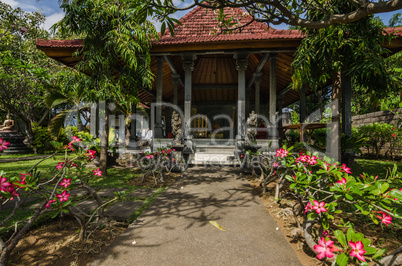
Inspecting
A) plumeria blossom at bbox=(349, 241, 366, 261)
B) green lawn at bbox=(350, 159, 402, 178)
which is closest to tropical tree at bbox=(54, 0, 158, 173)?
plumeria blossom at bbox=(349, 241, 366, 261)

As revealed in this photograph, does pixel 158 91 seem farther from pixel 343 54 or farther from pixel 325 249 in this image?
pixel 325 249

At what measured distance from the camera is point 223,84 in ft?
42.9

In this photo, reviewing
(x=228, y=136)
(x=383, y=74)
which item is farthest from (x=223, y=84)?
(x=383, y=74)

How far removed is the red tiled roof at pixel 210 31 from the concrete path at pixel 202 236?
4.68 metres

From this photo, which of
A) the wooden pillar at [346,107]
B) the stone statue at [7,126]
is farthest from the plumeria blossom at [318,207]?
the stone statue at [7,126]

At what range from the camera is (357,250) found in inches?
40.1

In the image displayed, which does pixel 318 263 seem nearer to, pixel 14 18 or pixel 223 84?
pixel 223 84

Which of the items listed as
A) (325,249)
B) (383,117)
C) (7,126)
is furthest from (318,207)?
(7,126)

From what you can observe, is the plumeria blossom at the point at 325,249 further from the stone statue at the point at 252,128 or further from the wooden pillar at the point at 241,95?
the wooden pillar at the point at 241,95

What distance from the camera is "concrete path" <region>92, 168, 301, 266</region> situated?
1.70 m

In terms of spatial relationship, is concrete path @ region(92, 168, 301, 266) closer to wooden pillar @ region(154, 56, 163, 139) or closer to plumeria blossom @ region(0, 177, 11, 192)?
plumeria blossom @ region(0, 177, 11, 192)

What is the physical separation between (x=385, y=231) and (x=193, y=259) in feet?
7.95

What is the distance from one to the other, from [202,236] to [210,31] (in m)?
5.98

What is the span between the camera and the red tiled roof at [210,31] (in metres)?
6.11
